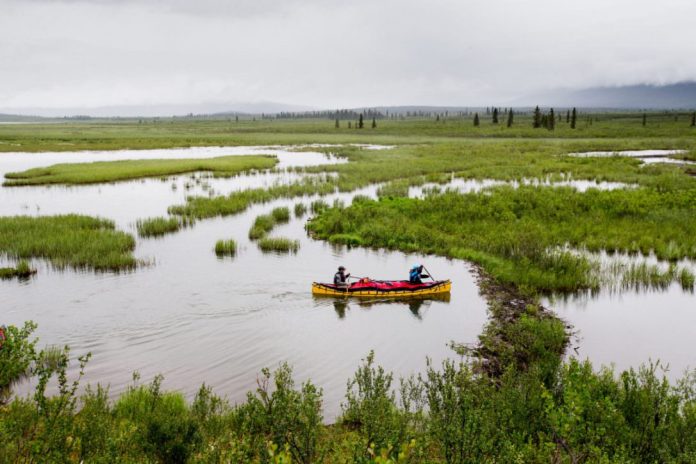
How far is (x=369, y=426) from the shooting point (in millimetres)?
8750

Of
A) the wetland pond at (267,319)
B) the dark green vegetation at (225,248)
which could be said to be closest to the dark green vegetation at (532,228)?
the wetland pond at (267,319)

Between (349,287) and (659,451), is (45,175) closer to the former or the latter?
(349,287)

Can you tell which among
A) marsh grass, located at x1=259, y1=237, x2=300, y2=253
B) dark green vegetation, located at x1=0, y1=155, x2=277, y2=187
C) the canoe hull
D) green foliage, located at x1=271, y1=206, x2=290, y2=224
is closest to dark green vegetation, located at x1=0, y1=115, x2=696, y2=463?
green foliage, located at x1=271, y1=206, x2=290, y2=224

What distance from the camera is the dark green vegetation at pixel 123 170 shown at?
156 ft

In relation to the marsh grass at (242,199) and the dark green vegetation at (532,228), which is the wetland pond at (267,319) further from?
the marsh grass at (242,199)

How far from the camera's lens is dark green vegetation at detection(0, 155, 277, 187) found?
47625 millimetres

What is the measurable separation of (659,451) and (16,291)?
21081 millimetres

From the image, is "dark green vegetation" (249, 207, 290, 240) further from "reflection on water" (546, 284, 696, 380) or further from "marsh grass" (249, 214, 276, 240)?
"reflection on water" (546, 284, 696, 380)

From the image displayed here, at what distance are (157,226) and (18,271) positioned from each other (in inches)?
328

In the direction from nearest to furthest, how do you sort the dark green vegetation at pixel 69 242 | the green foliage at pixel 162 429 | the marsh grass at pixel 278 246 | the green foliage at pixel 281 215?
the green foliage at pixel 162 429 < the dark green vegetation at pixel 69 242 < the marsh grass at pixel 278 246 < the green foliage at pixel 281 215

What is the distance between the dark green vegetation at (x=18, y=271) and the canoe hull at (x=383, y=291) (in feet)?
40.6

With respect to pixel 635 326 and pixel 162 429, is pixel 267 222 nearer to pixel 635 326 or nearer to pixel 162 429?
pixel 635 326

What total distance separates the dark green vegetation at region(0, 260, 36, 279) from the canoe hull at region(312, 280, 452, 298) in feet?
40.6

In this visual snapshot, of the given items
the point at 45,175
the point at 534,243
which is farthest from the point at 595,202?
the point at 45,175
